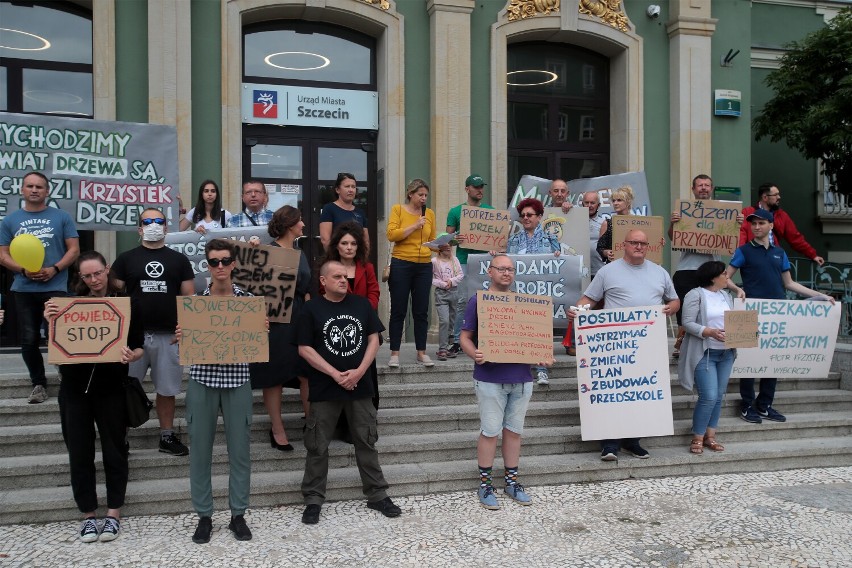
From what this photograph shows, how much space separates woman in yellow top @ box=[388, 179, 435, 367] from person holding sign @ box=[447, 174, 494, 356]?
1.66 feet

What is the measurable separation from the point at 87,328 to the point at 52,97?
5.98 metres

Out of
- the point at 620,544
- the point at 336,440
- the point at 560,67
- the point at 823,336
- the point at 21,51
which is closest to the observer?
the point at 620,544

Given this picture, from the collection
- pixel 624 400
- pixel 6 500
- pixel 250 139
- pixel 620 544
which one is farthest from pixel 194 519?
pixel 250 139

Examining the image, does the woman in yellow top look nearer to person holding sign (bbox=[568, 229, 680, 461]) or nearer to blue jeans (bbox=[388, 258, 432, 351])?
blue jeans (bbox=[388, 258, 432, 351])

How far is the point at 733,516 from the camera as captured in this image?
5.30 meters

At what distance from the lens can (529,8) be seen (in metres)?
10.7

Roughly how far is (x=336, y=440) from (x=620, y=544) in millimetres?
2421

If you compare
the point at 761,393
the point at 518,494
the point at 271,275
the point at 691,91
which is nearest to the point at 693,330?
the point at 761,393

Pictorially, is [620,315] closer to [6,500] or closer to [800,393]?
[800,393]

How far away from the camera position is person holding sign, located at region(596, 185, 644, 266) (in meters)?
7.61

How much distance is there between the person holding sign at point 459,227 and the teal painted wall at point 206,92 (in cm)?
335

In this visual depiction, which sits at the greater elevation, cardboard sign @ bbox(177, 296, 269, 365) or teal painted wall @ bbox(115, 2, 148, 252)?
teal painted wall @ bbox(115, 2, 148, 252)

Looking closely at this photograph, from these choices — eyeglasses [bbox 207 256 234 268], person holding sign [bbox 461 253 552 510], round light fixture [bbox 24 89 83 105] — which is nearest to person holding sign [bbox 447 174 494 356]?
person holding sign [bbox 461 253 552 510]

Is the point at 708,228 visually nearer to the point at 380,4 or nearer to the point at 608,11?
the point at 608,11
